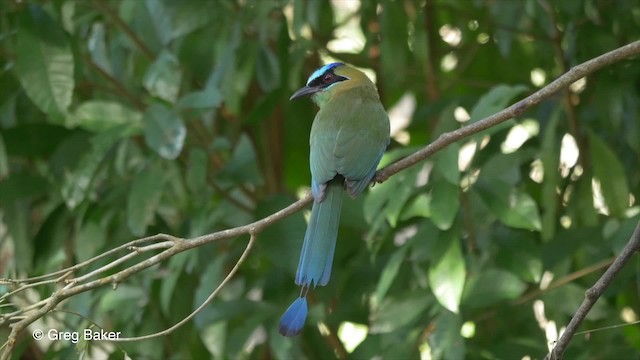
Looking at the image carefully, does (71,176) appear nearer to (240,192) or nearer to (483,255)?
(240,192)

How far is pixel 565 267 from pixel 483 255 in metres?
0.31

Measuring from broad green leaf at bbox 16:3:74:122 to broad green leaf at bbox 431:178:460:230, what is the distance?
1.36m

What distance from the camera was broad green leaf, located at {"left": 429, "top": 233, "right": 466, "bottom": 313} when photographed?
3.21m

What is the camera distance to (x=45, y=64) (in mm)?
3723

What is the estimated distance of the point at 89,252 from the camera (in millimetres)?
4004

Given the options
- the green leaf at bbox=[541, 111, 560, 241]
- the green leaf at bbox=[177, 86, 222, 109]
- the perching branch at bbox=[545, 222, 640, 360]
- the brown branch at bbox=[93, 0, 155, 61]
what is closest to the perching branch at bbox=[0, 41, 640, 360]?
the perching branch at bbox=[545, 222, 640, 360]

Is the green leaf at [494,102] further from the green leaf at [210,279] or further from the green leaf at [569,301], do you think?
the green leaf at [210,279]

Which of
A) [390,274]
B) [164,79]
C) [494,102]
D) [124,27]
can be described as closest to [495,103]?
[494,102]

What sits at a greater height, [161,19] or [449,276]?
[161,19]

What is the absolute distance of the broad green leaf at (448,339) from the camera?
3.23 meters

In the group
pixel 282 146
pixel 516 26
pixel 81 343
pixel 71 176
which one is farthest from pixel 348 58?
pixel 81 343

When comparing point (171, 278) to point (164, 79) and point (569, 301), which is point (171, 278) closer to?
point (164, 79)

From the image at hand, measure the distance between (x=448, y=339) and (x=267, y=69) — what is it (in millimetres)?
1507

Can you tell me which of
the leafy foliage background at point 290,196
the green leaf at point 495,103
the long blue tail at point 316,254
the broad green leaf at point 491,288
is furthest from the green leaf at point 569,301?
the long blue tail at point 316,254
